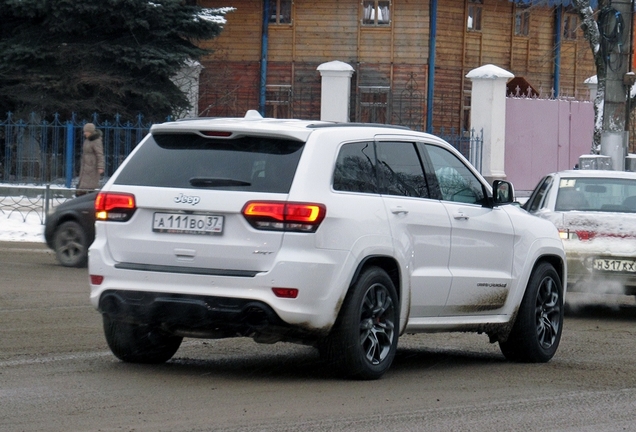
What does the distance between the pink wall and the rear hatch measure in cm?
2592

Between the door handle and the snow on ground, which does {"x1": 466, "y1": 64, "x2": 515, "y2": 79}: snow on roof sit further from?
the door handle

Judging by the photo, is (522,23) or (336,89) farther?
(522,23)

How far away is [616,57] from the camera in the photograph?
2088 cm

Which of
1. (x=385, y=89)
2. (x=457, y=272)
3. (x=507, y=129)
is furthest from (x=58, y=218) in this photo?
(x=385, y=89)

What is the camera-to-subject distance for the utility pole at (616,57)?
20.8 m

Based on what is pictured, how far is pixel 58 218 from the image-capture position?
17188 mm

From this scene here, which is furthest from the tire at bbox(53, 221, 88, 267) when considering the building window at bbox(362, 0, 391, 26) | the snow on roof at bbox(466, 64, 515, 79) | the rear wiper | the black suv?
the building window at bbox(362, 0, 391, 26)

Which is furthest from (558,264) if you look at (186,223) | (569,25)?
(569,25)

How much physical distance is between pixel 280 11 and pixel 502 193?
32.5 meters

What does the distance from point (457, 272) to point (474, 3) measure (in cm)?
3396

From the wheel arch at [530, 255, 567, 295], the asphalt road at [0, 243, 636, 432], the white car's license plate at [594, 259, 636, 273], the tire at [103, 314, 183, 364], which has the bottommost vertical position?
the asphalt road at [0, 243, 636, 432]

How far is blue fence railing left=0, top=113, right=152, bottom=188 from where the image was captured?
27422 mm

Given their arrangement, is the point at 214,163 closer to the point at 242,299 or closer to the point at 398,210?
the point at 242,299

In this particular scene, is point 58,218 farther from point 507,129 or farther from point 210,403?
point 507,129
